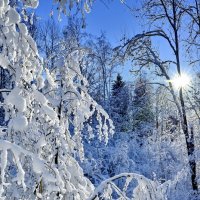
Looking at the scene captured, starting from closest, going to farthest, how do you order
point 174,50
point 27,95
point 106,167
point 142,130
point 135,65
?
point 27,95 < point 174,50 < point 135,65 < point 106,167 < point 142,130

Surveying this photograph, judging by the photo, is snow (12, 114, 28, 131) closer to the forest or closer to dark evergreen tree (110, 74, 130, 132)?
the forest

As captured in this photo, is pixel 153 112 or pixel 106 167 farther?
pixel 153 112

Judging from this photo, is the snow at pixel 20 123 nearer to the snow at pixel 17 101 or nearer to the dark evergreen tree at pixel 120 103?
the snow at pixel 17 101

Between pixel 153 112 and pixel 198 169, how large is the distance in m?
22.2

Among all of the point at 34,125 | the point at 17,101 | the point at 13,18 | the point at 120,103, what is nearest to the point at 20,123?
the point at 17,101

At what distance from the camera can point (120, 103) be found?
33281 mm

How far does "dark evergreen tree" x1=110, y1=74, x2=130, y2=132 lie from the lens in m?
Answer: 31.0

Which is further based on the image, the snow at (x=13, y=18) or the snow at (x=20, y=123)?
the snow at (x=13, y=18)

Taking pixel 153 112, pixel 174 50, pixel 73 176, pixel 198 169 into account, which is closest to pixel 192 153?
pixel 198 169

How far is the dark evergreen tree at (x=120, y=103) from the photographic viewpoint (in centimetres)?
3102

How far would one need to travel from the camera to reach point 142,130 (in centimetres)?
2844

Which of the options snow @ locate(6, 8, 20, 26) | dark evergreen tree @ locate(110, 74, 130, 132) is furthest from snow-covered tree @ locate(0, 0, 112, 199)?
dark evergreen tree @ locate(110, 74, 130, 132)

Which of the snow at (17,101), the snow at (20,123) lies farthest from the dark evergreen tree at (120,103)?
the snow at (20,123)

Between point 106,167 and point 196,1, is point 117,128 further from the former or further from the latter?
point 196,1
